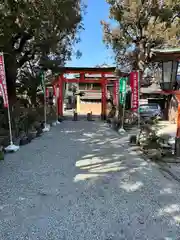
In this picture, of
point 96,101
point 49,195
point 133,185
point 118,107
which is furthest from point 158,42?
point 96,101

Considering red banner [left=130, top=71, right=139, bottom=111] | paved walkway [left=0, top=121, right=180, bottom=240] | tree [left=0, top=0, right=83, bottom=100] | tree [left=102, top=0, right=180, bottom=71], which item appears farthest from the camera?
tree [left=102, top=0, right=180, bottom=71]

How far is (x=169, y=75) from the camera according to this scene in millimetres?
4672

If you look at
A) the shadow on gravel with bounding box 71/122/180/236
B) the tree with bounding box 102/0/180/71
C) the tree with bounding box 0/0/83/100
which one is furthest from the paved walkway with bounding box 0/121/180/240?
the tree with bounding box 102/0/180/71

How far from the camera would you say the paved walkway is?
111 inches

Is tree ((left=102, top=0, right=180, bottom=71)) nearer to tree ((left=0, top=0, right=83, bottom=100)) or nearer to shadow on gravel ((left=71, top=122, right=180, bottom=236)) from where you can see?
tree ((left=0, top=0, right=83, bottom=100))

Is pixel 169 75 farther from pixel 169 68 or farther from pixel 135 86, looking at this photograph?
pixel 135 86

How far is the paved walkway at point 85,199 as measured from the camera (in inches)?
111

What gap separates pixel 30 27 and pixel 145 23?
790 centimetres

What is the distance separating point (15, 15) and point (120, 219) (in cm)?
753

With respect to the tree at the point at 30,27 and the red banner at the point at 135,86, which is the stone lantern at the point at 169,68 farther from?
the tree at the point at 30,27

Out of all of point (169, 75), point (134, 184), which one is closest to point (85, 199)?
point (134, 184)

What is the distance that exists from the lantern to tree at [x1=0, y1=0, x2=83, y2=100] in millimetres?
4988

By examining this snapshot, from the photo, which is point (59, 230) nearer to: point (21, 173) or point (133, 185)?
point (133, 185)

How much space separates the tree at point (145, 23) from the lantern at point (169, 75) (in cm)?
901
